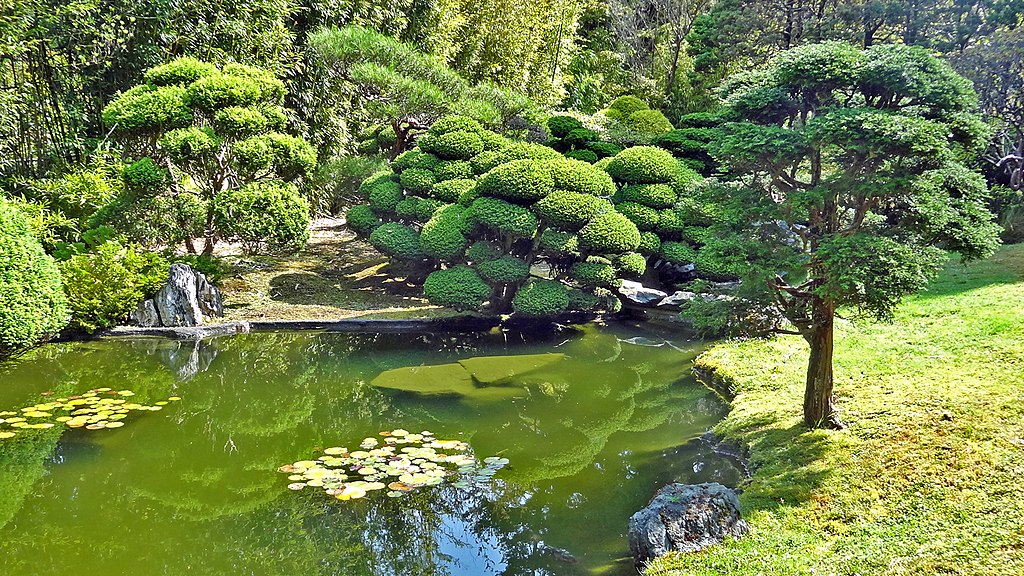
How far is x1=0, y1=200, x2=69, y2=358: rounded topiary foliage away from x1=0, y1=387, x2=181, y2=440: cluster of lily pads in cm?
110

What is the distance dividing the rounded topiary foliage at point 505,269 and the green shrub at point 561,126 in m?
3.95

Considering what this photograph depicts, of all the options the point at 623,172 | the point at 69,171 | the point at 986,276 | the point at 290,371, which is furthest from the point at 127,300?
the point at 986,276

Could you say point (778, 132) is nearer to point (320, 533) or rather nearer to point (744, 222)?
point (744, 222)

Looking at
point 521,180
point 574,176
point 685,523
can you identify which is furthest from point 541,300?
point 685,523

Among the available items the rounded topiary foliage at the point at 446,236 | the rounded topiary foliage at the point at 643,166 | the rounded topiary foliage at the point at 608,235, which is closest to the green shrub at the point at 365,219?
the rounded topiary foliage at the point at 446,236

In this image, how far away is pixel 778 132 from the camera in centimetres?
481

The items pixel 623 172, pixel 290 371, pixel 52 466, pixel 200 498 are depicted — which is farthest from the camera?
pixel 623 172

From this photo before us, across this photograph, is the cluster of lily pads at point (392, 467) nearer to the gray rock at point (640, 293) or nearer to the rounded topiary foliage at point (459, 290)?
the rounded topiary foliage at point (459, 290)

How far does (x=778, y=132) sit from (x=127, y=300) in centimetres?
791

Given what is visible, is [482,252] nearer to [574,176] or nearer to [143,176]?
[574,176]

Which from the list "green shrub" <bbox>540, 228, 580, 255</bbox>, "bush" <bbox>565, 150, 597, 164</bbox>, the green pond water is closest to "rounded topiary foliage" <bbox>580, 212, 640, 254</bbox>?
"green shrub" <bbox>540, 228, 580, 255</bbox>

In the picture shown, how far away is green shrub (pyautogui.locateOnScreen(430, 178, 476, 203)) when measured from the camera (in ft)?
35.0

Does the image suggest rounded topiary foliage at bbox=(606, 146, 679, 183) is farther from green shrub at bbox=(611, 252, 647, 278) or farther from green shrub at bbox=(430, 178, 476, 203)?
green shrub at bbox=(430, 178, 476, 203)

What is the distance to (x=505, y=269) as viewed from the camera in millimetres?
9375
